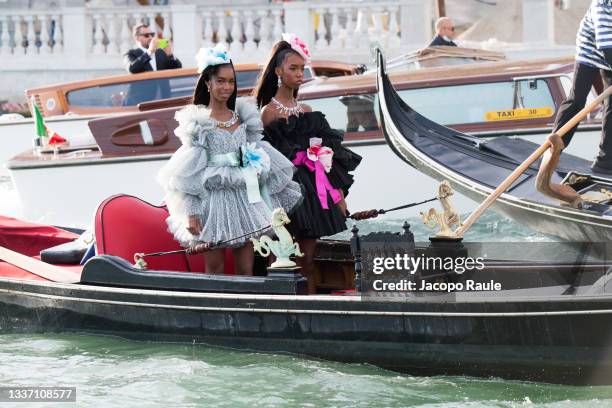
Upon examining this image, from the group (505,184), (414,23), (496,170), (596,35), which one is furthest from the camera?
(414,23)

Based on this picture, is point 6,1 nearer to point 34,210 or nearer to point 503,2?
point 503,2

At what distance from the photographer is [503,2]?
14453mm

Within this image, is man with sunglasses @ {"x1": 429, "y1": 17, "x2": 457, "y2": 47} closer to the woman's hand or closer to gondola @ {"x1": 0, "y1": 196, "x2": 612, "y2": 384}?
gondola @ {"x1": 0, "y1": 196, "x2": 612, "y2": 384}

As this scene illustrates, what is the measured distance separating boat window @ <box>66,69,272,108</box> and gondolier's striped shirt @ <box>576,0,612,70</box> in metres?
4.35

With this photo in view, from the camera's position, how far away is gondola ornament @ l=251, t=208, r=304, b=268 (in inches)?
194

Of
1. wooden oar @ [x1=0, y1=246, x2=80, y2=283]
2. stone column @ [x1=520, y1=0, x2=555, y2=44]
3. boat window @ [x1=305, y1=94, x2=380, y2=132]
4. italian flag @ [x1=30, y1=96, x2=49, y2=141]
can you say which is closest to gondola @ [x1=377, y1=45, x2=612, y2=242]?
boat window @ [x1=305, y1=94, x2=380, y2=132]

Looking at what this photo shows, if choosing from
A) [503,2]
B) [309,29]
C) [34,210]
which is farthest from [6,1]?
[34,210]

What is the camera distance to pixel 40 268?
18.7 feet

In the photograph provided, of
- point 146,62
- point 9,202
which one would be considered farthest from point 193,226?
point 146,62

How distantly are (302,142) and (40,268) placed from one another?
49.5 inches

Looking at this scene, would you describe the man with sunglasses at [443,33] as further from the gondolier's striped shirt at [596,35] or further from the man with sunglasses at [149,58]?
the gondolier's striped shirt at [596,35]

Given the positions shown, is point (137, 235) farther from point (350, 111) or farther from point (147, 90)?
point (147, 90)

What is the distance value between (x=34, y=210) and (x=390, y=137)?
288 centimetres

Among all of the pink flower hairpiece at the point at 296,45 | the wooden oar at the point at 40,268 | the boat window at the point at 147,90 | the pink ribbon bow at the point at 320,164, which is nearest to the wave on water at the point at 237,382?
the wooden oar at the point at 40,268
